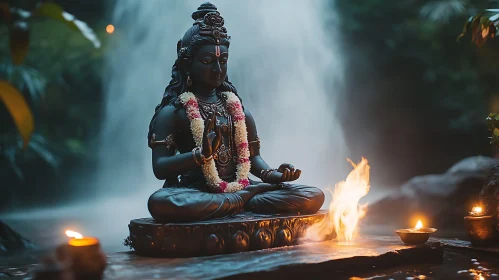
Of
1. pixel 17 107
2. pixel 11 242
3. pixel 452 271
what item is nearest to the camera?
pixel 17 107

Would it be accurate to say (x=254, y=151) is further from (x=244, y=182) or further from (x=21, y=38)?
(x=21, y=38)

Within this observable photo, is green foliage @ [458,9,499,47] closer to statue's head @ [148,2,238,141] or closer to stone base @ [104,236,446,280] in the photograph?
stone base @ [104,236,446,280]

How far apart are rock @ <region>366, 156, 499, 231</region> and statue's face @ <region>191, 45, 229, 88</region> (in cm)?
333

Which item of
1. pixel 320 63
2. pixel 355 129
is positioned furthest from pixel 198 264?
pixel 355 129

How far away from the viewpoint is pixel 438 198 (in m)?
7.26

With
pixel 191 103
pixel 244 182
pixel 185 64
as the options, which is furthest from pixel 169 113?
pixel 244 182

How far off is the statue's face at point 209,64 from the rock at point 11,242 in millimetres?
2701

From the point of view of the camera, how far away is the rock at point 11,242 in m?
5.68

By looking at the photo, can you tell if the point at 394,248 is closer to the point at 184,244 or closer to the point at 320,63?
the point at 184,244

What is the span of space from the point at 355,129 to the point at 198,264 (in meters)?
9.02

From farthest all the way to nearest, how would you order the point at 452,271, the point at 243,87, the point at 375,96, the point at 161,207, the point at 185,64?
1. the point at 375,96
2. the point at 243,87
3. the point at 185,64
4. the point at 161,207
5. the point at 452,271

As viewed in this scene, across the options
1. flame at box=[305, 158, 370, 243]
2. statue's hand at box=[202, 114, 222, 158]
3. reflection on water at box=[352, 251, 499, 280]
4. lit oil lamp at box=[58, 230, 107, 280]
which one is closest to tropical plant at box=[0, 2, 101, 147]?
lit oil lamp at box=[58, 230, 107, 280]

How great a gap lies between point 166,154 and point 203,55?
0.83 m

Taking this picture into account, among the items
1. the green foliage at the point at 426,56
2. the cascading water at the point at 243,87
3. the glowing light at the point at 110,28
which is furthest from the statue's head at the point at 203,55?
the green foliage at the point at 426,56
